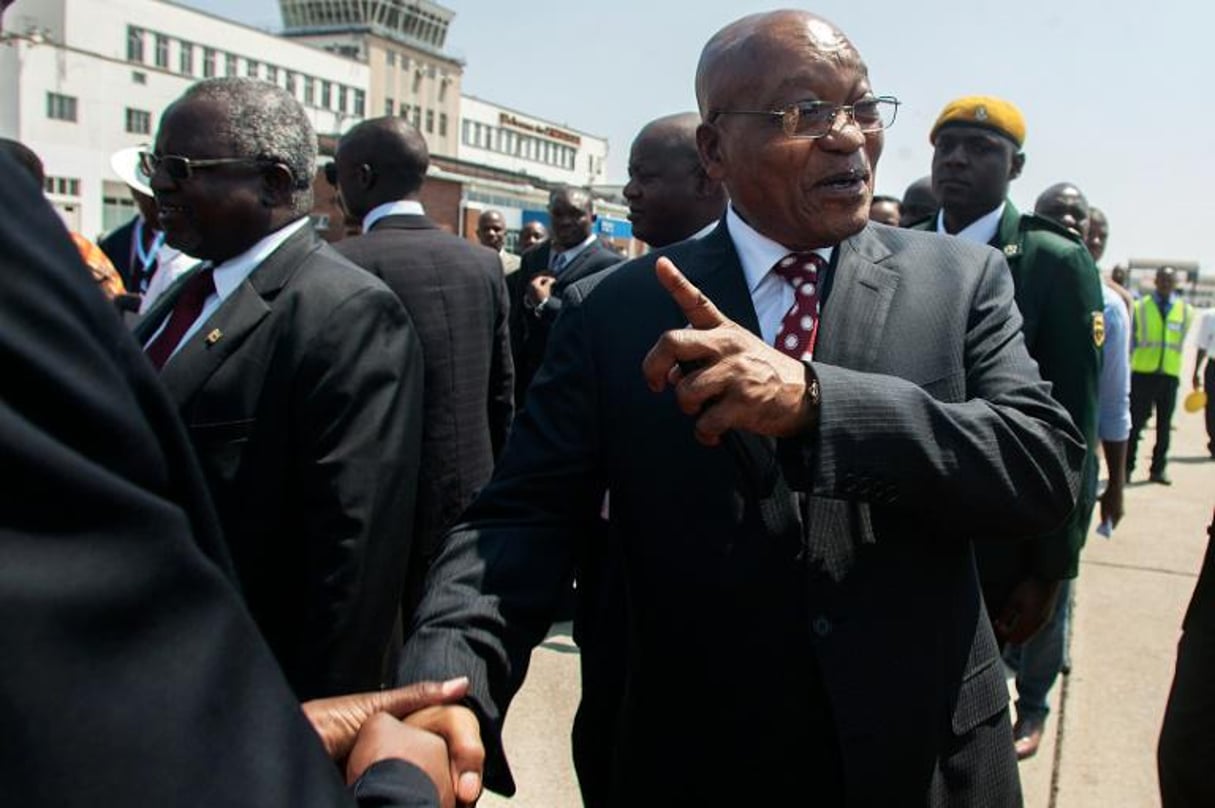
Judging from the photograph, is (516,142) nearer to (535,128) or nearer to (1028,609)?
(535,128)

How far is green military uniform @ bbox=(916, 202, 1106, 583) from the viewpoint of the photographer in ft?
10.5

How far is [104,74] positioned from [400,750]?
197 ft

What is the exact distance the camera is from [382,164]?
434 cm

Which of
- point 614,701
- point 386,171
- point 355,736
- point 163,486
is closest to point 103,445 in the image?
point 163,486

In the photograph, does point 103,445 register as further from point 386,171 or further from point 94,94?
point 94,94

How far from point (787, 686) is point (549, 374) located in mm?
732

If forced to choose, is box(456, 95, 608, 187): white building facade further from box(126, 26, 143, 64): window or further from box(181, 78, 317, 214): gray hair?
box(181, 78, 317, 214): gray hair

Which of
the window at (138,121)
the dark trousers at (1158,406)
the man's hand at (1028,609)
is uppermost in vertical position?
the window at (138,121)

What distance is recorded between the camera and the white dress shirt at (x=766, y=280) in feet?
6.64

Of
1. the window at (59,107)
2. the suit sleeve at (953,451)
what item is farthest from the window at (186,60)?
the suit sleeve at (953,451)

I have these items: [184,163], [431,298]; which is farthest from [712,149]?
[431,298]

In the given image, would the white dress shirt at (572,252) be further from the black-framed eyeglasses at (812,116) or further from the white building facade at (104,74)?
the white building facade at (104,74)

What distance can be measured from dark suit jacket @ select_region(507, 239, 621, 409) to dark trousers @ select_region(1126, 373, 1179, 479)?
6.55m

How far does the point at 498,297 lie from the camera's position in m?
4.56
